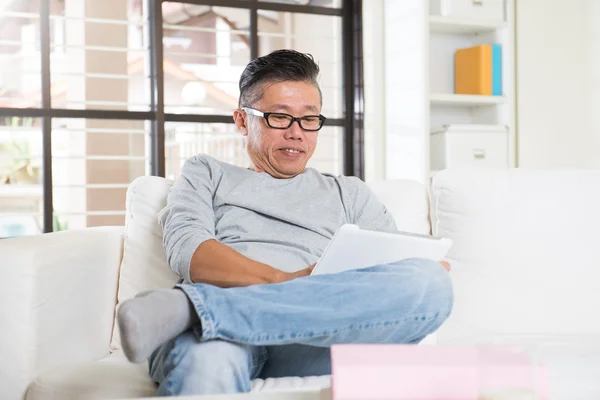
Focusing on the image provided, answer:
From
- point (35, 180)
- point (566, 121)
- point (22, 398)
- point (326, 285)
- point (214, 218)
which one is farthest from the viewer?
point (35, 180)

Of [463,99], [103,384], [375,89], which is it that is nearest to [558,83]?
[463,99]

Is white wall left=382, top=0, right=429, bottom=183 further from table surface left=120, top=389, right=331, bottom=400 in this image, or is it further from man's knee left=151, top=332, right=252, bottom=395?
table surface left=120, top=389, right=331, bottom=400

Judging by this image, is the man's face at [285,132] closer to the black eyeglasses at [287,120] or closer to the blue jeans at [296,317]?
the black eyeglasses at [287,120]

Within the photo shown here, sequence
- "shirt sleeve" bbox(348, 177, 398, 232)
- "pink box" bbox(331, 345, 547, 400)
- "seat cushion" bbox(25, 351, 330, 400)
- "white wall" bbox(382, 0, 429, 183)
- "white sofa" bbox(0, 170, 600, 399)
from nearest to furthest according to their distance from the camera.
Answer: "pink box" bbox(331, 345, 547, 400) → "seat cushion" bbox(25, 351, 330, 400) → "white sofa" bbox(0, 170, 600, 399) → "shirt sleeve" bbox(348, 177, 398, 232) → "white wall" bbox(382, 0, 429, 183)

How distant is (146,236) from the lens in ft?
5.52

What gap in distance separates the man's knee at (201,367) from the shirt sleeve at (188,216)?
34 centimetres

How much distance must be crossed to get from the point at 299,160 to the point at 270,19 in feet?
15.5

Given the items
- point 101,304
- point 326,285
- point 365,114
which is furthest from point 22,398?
point 365,114

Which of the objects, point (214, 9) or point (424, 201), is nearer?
point (424, 201)

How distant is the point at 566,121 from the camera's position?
359cm

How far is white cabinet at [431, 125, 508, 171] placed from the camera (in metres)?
3.30

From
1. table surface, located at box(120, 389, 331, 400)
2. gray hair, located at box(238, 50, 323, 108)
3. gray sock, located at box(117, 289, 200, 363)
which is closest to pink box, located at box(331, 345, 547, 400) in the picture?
table surface, located at box(120, 389, 331, 400)

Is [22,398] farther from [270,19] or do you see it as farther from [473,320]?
[270,19]

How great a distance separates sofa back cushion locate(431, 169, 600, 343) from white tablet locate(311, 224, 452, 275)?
492 millimetres
